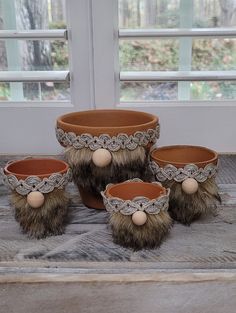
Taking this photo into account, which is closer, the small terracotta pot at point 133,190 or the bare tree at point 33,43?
the small terracotta pot at point 133,190

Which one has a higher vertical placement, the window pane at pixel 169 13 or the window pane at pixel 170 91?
the window pane at pixel 169 13

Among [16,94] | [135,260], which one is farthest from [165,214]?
[16,94]

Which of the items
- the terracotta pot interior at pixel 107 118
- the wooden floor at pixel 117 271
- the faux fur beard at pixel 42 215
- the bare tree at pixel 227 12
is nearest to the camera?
the wooden floor at pixel 117 271

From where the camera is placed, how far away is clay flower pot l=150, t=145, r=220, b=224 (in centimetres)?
69

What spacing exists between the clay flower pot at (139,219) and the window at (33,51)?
0.41 metres

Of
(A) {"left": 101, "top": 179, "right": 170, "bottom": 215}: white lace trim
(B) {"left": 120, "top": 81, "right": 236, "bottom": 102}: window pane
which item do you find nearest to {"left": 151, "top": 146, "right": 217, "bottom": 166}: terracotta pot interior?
(A) {"left": 101, "top": 179, "right": 170, "bottom": 215}: white lace trim

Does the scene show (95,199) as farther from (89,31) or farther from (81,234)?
(89,31)

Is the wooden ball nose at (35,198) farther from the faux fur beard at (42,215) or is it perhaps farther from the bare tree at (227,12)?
the bare tree at (227,12)

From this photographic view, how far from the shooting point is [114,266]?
2.04 ft

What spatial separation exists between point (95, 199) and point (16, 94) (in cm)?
38

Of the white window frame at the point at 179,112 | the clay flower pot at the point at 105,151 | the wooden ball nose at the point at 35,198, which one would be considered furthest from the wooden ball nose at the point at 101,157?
the white window frame at the point at 179,112

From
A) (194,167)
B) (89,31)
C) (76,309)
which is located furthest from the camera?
(89,31)

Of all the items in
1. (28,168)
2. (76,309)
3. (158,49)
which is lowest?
(76,309)

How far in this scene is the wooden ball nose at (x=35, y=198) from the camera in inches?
25.8
